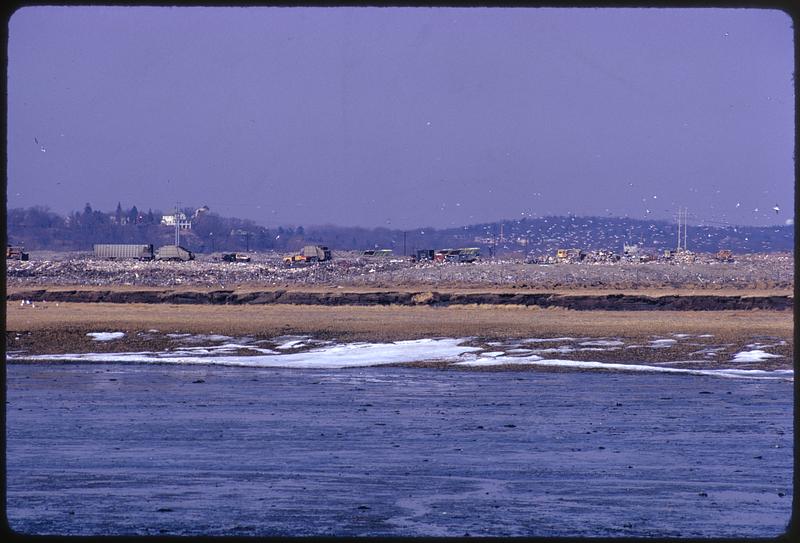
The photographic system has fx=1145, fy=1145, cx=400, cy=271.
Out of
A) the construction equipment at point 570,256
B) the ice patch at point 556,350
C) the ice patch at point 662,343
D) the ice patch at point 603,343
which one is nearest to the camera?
the ice patch at point 556,350

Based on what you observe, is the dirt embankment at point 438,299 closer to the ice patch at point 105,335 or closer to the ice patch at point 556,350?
the ice patch at point 556,350

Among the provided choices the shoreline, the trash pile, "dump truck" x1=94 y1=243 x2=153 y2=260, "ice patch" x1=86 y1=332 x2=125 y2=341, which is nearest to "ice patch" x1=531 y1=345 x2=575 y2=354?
the shoreline

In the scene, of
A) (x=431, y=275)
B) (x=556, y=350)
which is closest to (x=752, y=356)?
(x=556, y=350)

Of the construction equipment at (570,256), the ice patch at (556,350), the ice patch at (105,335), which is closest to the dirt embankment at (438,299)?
the ice patch at (556,350)

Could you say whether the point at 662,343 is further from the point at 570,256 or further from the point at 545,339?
the point at 570,256

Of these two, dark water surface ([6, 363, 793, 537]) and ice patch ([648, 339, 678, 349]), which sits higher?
dark water surface ([6, 363, 793, 537])

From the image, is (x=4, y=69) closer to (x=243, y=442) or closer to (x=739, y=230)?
(x=243, y=442)

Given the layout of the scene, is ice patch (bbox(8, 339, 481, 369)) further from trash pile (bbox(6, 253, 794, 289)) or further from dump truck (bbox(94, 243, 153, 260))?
dump truck (bbox(94, 243, 153, 260))
